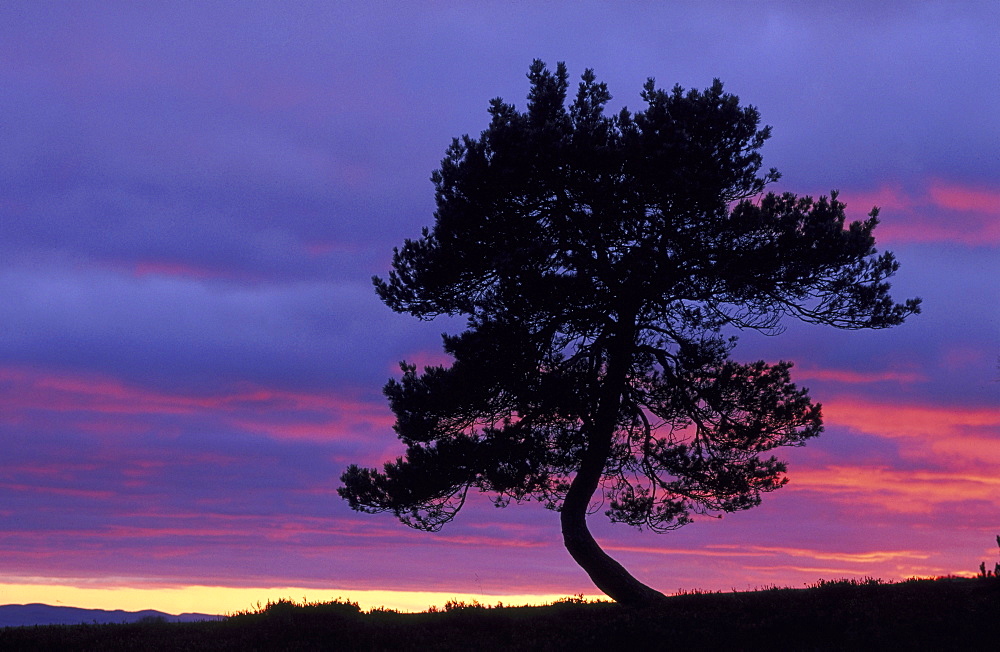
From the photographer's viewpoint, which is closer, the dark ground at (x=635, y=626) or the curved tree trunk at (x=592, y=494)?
the dark ground at (x=635, y=626)

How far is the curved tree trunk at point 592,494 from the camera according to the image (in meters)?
23.9

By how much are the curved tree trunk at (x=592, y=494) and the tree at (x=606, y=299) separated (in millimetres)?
50

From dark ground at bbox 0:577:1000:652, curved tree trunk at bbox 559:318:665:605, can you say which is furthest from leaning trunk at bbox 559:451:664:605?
dark ground at bbox 0:577:1000:652

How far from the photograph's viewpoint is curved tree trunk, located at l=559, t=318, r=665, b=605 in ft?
78.5

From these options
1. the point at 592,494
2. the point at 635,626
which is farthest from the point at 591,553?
the point at 635,626

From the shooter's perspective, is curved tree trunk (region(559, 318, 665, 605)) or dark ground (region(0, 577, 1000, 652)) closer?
dark ground (region(0, 577, 1000, 652))

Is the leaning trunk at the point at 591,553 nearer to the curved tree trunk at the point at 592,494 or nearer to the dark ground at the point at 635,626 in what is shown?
the curved tree trunk at the point at 592,494

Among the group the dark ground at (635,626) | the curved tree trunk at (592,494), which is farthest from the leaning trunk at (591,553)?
the dark ground at (635,626)

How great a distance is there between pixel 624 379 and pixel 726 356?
276cm

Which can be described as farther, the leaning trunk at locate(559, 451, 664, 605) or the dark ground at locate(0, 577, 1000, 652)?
the leaning trunk at locate(559, 451, 664, 605)

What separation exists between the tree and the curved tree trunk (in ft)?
0.16

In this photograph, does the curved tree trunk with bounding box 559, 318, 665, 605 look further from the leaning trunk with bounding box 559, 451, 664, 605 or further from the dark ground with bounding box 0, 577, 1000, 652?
the dark ground with bounding box 0, 577, 1000, 652

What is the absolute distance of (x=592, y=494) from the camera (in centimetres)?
2475

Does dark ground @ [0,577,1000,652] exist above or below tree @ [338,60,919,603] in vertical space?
below
